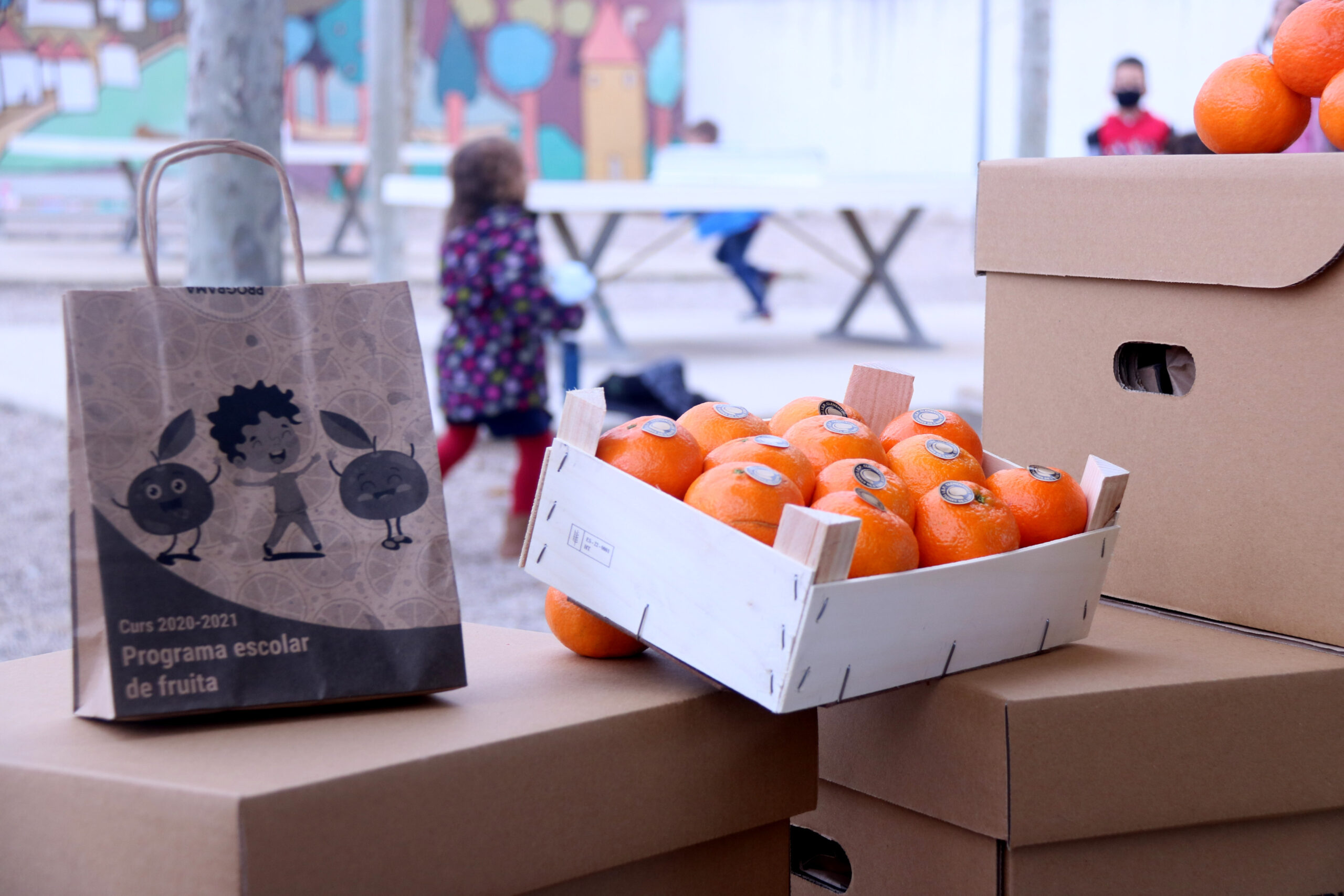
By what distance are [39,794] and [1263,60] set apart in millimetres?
1345

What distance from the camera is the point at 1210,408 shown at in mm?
1206

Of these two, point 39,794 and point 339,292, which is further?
point 339,292

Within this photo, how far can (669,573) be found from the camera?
38.7 inches

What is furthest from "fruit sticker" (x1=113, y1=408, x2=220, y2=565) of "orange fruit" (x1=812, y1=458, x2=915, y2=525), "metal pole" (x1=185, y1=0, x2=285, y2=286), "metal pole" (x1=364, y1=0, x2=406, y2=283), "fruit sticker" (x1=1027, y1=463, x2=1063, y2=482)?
"metal pole" (x1=364, y1=0, x2=406, y2=283)

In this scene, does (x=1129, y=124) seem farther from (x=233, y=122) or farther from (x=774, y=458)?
(x=774, y=458)

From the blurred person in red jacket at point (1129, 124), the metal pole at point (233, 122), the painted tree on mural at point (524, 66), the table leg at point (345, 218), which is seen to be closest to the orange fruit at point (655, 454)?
the metal pole at point (233, 122)

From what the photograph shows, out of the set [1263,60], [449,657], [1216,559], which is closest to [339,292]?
[449,657]

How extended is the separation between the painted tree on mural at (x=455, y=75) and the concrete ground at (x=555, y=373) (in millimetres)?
1705

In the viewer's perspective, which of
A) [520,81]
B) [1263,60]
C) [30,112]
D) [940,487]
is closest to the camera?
[940,487]

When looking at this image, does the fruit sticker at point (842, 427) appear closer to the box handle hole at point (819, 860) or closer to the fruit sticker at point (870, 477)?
the fruit sticker at point (870, 477)

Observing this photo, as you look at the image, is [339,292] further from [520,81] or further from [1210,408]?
[520,81]

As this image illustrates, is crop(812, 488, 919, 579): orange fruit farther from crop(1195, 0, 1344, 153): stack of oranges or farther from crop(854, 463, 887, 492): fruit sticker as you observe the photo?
crop(1195, 0, 1344, 153): stack of oranges

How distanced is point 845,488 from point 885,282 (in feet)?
18.4

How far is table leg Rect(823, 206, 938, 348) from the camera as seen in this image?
250 inches
